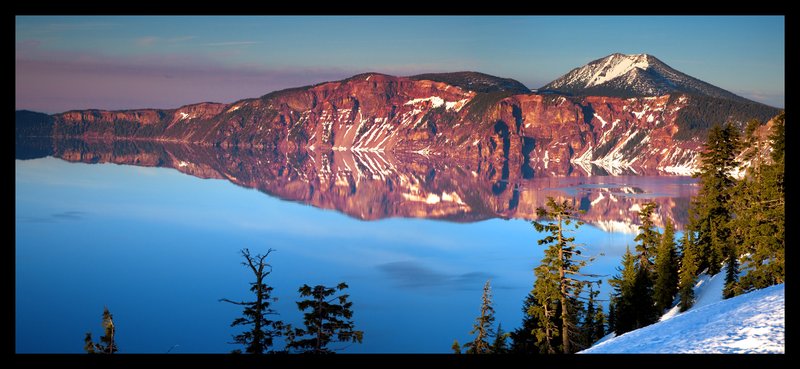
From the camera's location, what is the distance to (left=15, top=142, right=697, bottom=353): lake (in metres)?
66.6

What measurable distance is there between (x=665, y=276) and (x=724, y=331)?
29436mm

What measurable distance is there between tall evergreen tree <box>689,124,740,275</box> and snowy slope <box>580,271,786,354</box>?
91.2 feet

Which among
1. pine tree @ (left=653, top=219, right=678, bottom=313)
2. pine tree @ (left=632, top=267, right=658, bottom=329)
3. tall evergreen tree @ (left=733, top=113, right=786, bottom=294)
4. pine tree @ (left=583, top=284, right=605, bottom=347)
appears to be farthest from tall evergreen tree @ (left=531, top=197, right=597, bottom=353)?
pine tree @ (left=653, top=219, right=678, bottom=313)

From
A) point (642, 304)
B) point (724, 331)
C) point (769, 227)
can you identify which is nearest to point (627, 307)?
point (642, 304)

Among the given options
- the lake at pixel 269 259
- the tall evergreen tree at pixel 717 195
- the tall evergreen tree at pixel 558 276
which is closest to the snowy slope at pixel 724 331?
the tall evergreen tree at pixel 558 276

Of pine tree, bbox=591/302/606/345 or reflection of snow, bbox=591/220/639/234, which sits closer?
pine tree, bbox=591/302/606/345

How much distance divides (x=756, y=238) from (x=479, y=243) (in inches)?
3465

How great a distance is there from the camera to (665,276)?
4175 cm

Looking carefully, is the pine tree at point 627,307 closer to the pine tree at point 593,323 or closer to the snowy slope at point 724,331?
the pine tree at point 593,323

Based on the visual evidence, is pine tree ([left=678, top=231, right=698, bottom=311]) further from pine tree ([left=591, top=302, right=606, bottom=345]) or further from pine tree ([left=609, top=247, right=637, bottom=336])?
pine tree ([left=591, top=302, right=606, bottom=345])

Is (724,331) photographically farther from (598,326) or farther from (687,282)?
(598,326)
